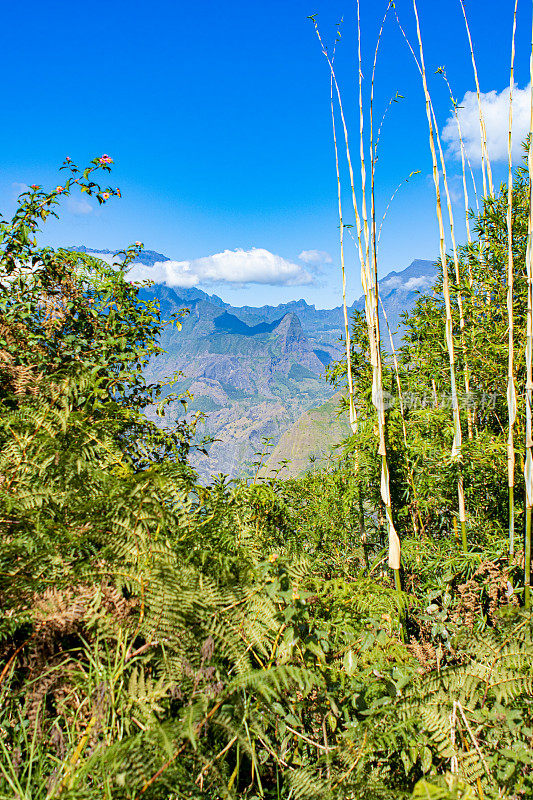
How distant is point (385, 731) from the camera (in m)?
0.96

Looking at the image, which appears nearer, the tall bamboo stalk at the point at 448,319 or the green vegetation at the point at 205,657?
the green vegetation at the point at 205,657

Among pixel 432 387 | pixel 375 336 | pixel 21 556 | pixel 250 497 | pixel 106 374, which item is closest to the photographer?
pixel 21 556

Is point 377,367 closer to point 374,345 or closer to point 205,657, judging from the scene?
point 374,345

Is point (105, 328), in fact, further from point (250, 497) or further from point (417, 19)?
point (417, 19)

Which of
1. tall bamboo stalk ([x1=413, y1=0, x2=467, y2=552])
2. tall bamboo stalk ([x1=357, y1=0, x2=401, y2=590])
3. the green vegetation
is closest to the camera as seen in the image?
the green vegetation

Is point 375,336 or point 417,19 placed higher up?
point 417,19

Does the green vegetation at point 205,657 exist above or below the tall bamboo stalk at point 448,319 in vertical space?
below

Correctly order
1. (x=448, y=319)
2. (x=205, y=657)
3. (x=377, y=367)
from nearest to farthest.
→ (x=205, y=657), (x=377, y=367), (x=448, y=319)

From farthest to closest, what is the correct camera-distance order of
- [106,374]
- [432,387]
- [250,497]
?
[432,387] → [106,374] → [250,497]

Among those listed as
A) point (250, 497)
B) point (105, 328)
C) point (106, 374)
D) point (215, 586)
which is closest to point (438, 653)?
point (215, 586)

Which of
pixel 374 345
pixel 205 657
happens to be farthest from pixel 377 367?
pixel 205 657

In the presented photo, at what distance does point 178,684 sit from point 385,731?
50 centimetres

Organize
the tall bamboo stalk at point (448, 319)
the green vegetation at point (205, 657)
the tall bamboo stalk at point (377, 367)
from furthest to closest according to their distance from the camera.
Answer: the tall bamboo stalk at point (448, 319), the tall bamboo stalk at point (377, 367), the green vegetation at point (205, 657)

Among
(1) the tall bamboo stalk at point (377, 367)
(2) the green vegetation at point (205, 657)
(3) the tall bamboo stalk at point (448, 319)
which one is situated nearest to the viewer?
(2) the green vegetation at point (205, 657)
